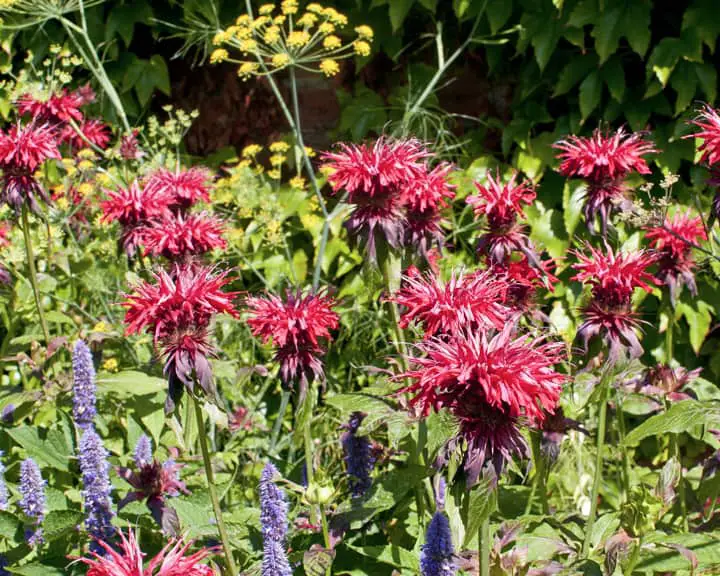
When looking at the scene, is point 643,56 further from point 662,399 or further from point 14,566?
point 14,566

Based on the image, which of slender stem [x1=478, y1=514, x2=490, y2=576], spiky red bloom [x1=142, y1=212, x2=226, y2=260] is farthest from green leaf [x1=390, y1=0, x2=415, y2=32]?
slender stem [x1=478, y1=514, x2=490, y2=576]

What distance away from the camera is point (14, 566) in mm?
2043

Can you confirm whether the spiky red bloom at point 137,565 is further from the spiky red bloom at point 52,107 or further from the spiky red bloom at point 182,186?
the spiky red bloom at point 52,107

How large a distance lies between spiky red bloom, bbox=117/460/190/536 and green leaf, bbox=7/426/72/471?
0.28 meters

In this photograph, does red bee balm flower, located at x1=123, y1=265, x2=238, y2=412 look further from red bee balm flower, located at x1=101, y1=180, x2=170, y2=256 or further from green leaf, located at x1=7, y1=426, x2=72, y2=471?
red bee balm flower, located at x1=101, y1=180, x2=170, y2=256

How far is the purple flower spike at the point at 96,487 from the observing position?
210cm

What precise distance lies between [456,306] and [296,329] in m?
0.41

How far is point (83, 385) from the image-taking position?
94.9 inches

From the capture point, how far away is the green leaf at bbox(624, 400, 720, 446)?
1991 millimetres

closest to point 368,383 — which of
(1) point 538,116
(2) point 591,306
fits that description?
(1) point 538,116

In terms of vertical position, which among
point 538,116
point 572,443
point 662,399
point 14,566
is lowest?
point 572,443

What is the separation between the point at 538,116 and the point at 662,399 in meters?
1.96

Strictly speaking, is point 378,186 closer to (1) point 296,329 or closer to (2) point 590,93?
(1) point 296,329

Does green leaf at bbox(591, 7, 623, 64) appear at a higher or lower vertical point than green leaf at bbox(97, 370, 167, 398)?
higher
